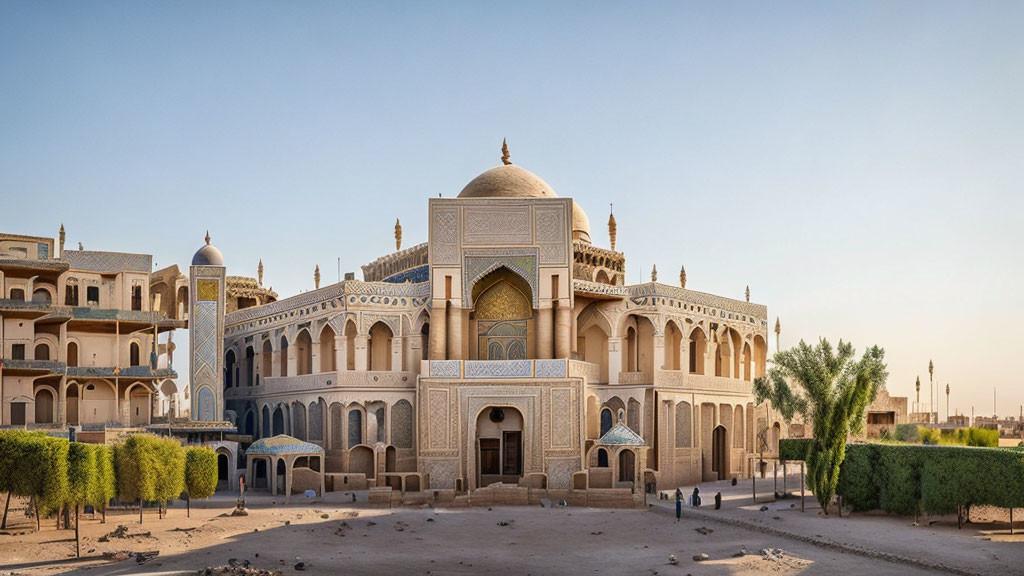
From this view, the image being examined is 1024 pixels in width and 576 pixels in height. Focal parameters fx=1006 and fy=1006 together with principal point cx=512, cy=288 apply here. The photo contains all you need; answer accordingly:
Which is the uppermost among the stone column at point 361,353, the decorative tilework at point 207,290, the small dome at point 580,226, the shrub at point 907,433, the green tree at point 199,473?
the small dome at point 580,226

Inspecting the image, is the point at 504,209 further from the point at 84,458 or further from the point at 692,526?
the point at 84,458

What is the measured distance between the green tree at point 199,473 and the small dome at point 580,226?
80.2 ft

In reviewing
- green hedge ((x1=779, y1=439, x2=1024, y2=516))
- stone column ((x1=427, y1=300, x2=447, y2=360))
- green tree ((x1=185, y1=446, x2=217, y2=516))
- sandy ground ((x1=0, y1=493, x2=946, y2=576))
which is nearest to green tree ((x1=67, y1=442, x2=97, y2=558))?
sandy ground ((x1=0, y1=493, x2=946, y2=576))

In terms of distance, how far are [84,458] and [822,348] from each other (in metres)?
24.9

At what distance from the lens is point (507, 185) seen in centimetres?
4922

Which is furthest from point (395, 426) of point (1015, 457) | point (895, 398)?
point (895, 398)

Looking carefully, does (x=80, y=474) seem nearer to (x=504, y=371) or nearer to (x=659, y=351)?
(x=504, y=371)

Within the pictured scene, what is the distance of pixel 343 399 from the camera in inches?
1706

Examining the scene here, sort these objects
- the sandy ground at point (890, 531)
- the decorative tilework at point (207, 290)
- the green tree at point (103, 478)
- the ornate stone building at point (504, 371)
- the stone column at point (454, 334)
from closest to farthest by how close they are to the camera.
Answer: the sandy ground at point (890, 531) < the green tree at point (103, 478) < the ornate stone building at point (504, 371) < the stone column at point (454, 334) < the decorative tilework at point (207, 290)

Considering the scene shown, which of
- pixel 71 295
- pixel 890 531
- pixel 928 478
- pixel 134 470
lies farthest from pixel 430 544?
pixel 71 295

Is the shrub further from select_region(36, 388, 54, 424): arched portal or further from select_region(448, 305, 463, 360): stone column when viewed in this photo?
select_region(36, 388, 54, 424): arched portal

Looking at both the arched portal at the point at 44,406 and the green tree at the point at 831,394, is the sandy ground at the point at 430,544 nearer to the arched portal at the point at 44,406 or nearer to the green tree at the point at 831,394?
the green tree at the point at 831,394

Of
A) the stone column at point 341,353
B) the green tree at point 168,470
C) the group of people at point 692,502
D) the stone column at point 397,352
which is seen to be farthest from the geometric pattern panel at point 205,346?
the group of people at point 692,502

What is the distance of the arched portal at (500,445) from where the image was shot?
138 ft
